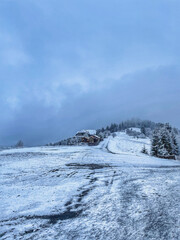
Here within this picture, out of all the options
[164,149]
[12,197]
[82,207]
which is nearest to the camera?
[82,207]

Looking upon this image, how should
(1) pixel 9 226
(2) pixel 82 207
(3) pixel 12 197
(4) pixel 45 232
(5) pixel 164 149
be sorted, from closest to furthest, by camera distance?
(4) pixel 45 232 → (1) pixel 9 226 → (2) pixel 82 207 → (3) pixel 12 197 → (5) pixel 164 149

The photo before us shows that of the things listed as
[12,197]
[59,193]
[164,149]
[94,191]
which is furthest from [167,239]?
[164,149]

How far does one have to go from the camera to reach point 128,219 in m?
4.19

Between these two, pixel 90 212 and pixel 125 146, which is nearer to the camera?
pixel 90 212

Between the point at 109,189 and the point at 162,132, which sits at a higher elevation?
the point at 162,132

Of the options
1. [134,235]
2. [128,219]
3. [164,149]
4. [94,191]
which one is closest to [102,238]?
[134,235]

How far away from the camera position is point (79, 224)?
3.97 m

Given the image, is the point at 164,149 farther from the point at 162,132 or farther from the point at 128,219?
the point at 128,219

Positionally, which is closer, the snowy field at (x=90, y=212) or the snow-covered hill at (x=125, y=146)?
the snowy field at (x=90, y=212)

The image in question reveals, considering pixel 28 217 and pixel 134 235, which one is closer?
pixel 134 235

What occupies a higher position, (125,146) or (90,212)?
(90,212)

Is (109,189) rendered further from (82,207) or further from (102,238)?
(102,238)

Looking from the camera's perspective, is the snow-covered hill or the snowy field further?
the snow-covered hill

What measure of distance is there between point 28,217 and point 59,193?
2017mm
